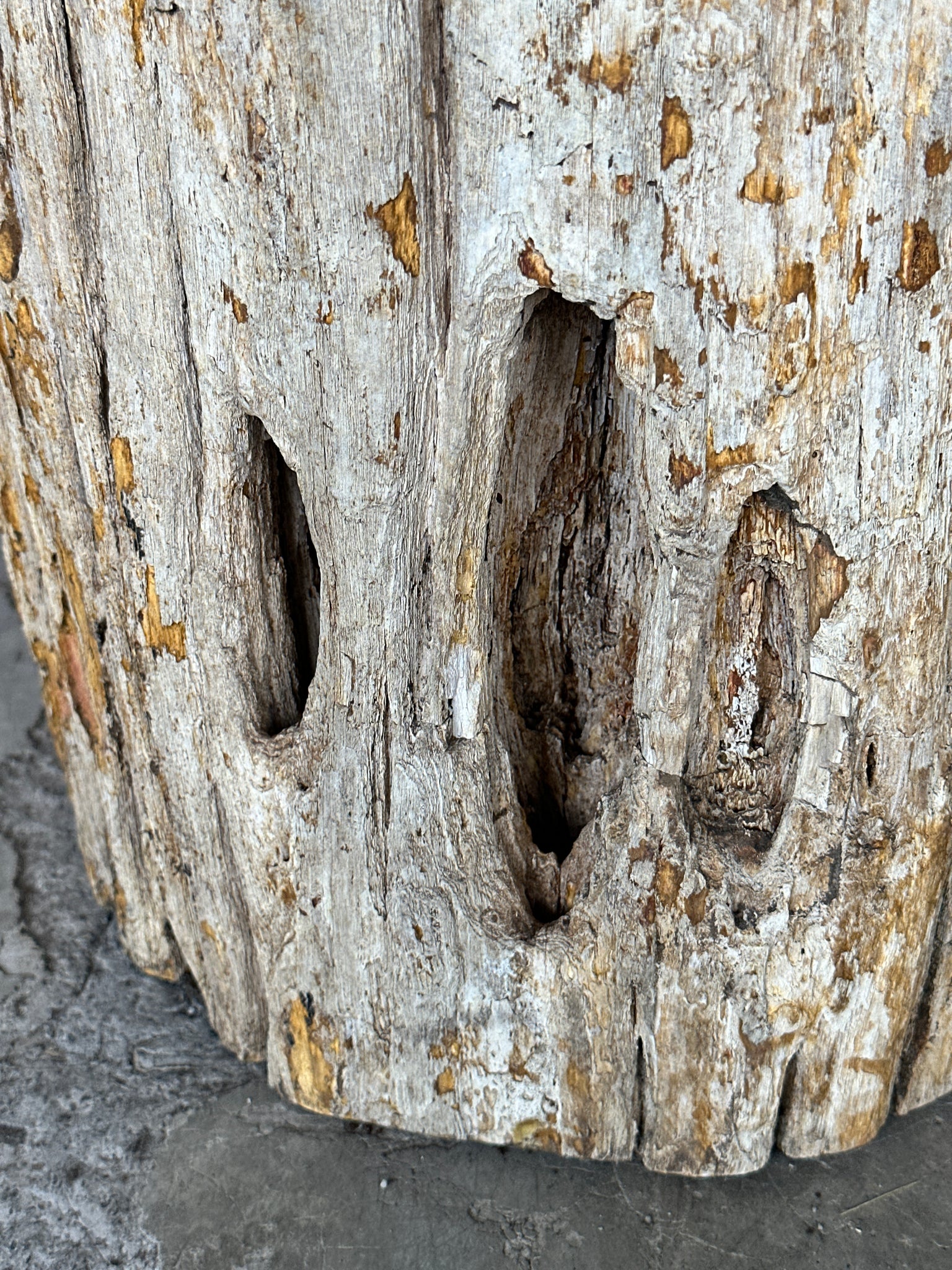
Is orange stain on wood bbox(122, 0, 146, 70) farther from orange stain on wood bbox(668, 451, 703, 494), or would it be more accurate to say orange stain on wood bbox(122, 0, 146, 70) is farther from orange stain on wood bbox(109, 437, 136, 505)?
orange stain on wood bbox(668, 451, 703, 494)

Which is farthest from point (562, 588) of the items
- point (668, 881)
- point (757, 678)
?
point (668, 881)

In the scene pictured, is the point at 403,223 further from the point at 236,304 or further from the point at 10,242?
the point at 10,242

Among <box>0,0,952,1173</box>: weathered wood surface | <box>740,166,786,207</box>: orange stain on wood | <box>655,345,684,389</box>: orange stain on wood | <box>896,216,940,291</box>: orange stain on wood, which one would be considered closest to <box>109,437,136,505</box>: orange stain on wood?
<box>0,0,952,1173</box>: weathered wood surface

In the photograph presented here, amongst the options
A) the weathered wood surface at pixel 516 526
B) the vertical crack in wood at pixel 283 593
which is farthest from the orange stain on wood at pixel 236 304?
the vertical crack in wood at pixel 283 593

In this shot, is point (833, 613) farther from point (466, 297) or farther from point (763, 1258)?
point (763, 1258)

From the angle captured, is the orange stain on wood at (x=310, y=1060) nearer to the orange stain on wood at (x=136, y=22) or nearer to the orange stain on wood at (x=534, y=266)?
the orange stain on wood at (x=534, y=266)

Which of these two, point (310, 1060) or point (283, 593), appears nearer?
point (283, 593)
